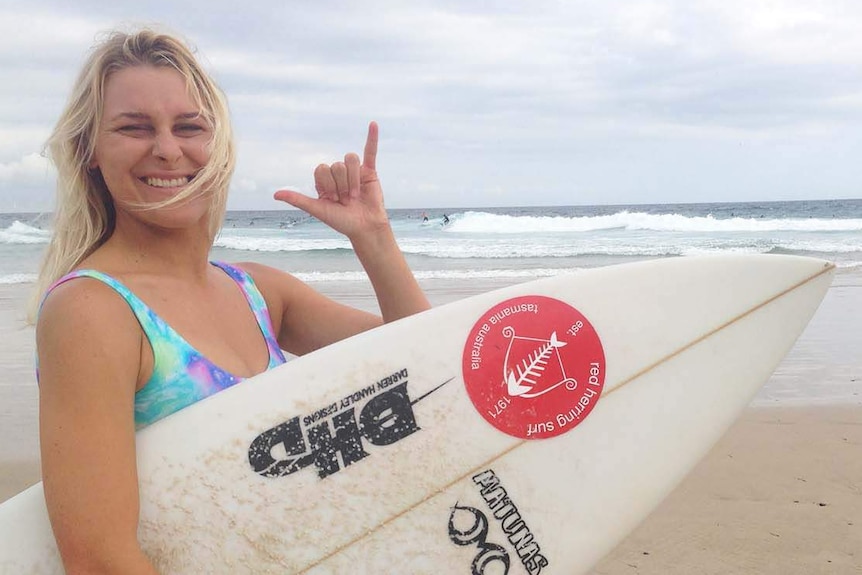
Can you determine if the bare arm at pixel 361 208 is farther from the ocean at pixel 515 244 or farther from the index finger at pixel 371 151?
the ocean at pixel 515 244

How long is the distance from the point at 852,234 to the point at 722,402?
68.9 ft

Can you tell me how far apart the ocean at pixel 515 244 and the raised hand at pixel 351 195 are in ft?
30.7

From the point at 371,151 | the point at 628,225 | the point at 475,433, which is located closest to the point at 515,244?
A: the point at 628,225

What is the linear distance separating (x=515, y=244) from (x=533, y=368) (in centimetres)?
1718

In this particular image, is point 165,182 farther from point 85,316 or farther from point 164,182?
point 85,316

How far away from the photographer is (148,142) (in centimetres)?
134

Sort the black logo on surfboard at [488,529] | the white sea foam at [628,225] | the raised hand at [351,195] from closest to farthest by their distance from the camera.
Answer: the black logo on surfboard at [488,529] → the raised hand at [351,195] → the white sea foam at [628,225]

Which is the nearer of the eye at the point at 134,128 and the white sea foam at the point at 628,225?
the eye at the point at 134,128

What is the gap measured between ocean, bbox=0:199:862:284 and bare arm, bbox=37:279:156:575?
33.1 ft

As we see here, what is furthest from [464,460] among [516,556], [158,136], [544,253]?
[544,253]

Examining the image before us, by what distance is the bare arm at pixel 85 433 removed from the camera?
3.55 feet

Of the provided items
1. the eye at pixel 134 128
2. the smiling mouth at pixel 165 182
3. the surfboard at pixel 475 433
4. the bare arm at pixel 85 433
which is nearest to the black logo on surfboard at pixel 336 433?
the surfboard at pixel 475 433

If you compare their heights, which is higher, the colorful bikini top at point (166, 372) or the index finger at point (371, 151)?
the index finger at point (371, 151)

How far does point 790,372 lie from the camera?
516 centimetres
